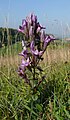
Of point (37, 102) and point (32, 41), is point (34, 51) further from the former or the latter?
point (37, 102)

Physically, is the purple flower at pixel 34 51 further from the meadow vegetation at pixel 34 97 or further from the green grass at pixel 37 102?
the green grass at pixel 37 102

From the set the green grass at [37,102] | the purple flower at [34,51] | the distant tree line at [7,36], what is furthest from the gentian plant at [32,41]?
the distant tree line at [7,36]

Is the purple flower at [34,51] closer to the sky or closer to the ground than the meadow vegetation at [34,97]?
closer to the sky

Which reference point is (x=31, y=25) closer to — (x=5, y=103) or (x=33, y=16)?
(x=33, y=16)

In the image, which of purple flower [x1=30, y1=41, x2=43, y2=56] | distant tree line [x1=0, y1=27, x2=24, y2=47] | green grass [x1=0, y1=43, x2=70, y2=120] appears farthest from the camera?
distant tree line [x1=0, y1=27, x2=24, y2=47]

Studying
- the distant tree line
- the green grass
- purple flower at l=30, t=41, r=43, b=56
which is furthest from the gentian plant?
the distant tree line

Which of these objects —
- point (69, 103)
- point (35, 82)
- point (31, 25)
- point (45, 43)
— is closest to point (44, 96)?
point (35, 82)

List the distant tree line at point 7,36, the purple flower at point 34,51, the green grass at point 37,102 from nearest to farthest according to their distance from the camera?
the green grass at point 37,102 < the purple flower at point 34,51 < the distant tree line at point 7,36

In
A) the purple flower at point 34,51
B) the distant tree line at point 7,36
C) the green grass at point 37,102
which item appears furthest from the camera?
the distant tree line at point 7,36

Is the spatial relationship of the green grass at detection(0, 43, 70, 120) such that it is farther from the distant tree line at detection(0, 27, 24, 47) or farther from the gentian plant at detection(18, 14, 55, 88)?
the distant tree line at detection(0, 27, 24, 47)

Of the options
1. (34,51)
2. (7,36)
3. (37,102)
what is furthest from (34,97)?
(7,36)

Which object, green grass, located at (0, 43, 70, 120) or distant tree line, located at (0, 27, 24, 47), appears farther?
distant tree line, located at (0, 27, 24, 47)

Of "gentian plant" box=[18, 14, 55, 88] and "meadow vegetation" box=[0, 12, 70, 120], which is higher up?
"gentian plant" box=[18, 14, 55, 88]

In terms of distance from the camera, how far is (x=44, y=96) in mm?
2189
